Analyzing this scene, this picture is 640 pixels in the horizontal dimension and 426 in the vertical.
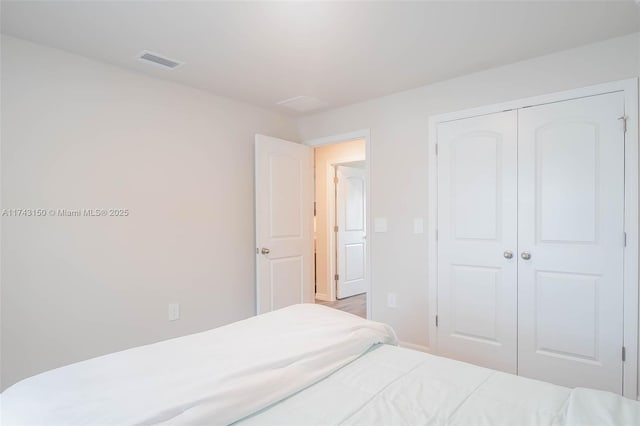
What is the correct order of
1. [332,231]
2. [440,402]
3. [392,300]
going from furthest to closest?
[332,231] < [392,300] < [440,402]

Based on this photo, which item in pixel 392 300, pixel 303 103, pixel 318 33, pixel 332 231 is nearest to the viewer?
pixel 318 33

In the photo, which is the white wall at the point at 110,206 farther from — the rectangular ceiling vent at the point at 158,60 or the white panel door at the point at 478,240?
the white panel door at the point at 478,240

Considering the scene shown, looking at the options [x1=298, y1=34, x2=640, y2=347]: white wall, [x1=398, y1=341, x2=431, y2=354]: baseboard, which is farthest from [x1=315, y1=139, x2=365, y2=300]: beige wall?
[x1=398, y1=341, x2=431, y2=354]: baseboard

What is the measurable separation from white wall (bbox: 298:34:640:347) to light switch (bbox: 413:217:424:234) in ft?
0.12

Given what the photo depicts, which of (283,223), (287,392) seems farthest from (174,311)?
(287,392)

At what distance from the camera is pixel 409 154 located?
315 cm

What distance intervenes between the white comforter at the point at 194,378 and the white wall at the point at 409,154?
161 cm

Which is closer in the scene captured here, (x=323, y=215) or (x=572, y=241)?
(x=572, y=241)

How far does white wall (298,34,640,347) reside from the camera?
2596mm

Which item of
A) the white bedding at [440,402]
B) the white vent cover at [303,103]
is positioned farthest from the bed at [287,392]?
the white vent cover at [303,103]

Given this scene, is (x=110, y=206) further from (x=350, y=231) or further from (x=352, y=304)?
(x=350, y=231)

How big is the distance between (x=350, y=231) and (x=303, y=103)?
8.33 feet

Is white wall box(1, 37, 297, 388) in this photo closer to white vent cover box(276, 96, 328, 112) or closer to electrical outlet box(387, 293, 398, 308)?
white vent cover box(276, 96, 328, 112)

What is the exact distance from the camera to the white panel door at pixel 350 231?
5.30 m
